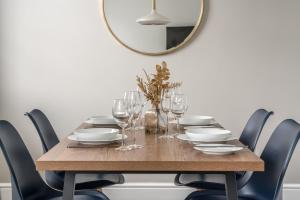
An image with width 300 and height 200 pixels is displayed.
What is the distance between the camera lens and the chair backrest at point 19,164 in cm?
212

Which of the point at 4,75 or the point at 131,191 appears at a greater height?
the point at 4,75

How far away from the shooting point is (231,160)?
1822mm

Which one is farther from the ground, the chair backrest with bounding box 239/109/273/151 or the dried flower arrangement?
the dried flower arrangement

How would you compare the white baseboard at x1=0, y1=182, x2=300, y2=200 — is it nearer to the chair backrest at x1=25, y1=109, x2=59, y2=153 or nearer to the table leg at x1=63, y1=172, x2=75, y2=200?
the chair backrest at x1=25, y1=109, x2=59, y2=153

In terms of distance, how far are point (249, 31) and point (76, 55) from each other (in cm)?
133

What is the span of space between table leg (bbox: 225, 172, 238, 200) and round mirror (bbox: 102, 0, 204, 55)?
6.28 feet

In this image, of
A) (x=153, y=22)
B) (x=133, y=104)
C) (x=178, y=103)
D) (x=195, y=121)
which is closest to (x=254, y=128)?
(x=195, y=121)

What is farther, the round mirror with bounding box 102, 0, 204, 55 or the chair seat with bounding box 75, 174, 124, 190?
the round mirror with bounding box 102, 0, 204, 55

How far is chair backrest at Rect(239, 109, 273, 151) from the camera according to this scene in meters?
2.78

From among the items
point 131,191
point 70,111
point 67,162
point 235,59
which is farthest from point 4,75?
point 67,162

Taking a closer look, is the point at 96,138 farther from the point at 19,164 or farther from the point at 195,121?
the point at 195,121

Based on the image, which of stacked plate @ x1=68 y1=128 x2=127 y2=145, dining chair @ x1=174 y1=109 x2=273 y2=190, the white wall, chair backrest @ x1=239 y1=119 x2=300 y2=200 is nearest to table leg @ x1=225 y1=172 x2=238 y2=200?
chair backrest @ x1=239 y1=119 x2=300 y2=200

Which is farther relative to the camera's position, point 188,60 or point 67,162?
point 188,60

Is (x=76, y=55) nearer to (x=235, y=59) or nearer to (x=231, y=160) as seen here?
(x=235, y=59)
